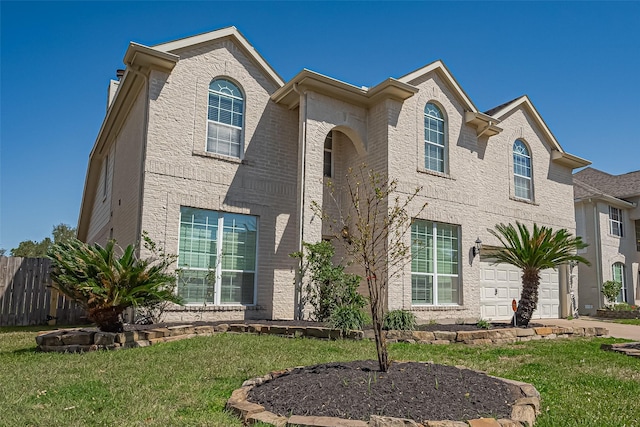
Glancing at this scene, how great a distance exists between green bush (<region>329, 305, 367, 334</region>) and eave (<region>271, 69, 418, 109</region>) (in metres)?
5.97

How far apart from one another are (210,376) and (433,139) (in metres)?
10.5

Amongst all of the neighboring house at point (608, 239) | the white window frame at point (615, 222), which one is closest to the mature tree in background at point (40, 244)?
the neighboring house at point (608, 239)

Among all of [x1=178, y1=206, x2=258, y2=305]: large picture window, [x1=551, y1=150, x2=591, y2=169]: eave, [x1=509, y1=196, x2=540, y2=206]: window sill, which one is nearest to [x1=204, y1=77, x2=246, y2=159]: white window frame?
[x1=178, y1=206, x2=258, y2=305]: large picture window

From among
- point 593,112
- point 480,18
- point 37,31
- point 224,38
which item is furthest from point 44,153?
point 593,112

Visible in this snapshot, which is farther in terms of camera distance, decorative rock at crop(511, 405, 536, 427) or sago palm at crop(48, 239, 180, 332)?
Result: sago palm at crop(48, 239, 180, 332)

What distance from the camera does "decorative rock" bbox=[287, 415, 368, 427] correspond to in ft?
12.1

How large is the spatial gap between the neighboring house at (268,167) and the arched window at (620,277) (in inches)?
383

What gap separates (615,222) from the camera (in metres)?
23.0

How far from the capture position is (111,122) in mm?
15039

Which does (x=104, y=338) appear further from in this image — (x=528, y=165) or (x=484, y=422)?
(x=528, y=165)

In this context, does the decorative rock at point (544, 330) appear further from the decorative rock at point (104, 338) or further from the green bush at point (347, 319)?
the decorative rock at point (104, 338)

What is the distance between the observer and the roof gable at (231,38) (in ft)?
37.7

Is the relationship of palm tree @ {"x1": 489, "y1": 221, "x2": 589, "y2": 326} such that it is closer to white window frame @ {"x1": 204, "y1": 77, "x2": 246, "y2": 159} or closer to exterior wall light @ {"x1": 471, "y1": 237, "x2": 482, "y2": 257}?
exterior wall light @ {"x1": 471, "y1": 237, "x2": 482, "y2": 257}

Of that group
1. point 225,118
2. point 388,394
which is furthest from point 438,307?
point 388,394
